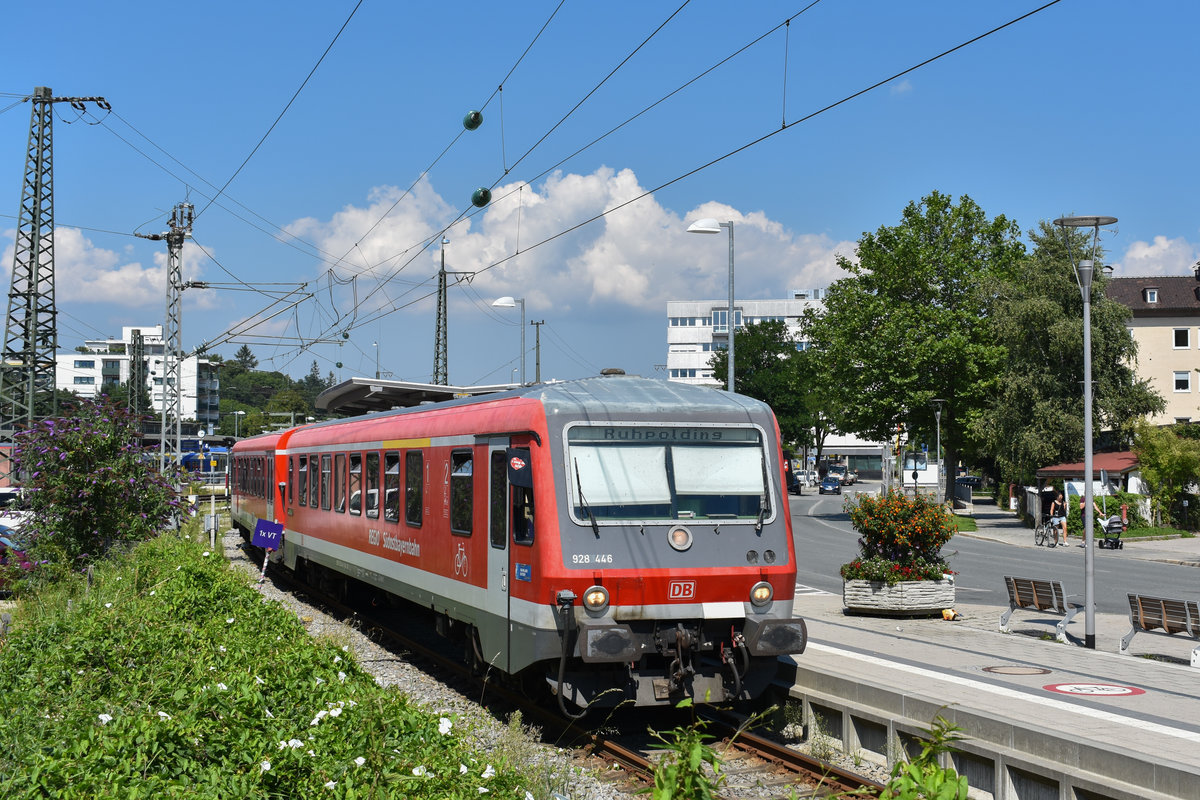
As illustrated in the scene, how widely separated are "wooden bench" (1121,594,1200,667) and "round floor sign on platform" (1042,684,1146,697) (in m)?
2.80

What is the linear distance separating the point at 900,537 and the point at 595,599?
8.93m

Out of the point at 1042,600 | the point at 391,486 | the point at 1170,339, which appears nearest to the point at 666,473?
the point at 391,486

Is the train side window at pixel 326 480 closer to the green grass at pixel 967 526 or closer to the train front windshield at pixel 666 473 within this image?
the train front windshield at pixel 666 473

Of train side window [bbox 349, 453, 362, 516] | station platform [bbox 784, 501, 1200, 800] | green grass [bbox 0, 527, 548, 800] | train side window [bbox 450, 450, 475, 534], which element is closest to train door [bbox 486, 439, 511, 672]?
train side window [bbox 450, 450, 475, 534]

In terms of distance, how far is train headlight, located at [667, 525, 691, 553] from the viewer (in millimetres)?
10078

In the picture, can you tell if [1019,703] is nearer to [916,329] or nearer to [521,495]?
[521,495]

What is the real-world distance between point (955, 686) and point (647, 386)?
402cm

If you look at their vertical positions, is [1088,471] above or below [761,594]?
above

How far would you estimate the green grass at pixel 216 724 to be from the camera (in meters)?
5.24

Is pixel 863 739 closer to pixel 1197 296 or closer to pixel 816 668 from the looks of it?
pixel 816 668

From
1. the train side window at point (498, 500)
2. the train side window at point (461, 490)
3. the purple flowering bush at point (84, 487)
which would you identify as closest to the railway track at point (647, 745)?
the train side window at point (498, 500)

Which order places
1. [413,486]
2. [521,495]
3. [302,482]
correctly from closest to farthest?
[521,495], [413,486], [302,482]

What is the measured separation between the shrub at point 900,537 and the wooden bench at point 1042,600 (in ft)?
3.98

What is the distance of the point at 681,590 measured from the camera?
32.7ft
